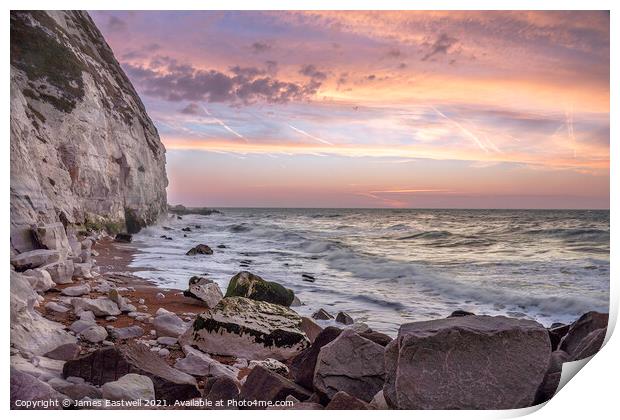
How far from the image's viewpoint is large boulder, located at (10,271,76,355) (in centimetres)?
367

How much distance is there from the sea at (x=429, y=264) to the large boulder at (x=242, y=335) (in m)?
0.92

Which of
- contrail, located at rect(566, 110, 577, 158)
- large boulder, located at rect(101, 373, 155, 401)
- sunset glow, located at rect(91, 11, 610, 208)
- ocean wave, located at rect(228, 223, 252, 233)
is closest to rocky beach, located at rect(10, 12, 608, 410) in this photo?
large boulder, located at rect(101, 373, 155, 401)

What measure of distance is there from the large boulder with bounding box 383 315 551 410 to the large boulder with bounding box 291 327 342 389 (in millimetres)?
565

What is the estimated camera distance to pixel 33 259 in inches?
161

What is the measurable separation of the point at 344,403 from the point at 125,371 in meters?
1.56

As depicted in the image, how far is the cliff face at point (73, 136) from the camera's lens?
410cm

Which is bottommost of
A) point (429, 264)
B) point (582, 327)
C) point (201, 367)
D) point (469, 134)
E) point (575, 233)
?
point (201, 367)

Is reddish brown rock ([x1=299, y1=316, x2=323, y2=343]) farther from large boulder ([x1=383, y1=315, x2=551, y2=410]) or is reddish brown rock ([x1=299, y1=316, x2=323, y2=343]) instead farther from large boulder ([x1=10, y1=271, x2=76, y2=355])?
large boulder ([x1=10, y1=271, x2=76, y2=355])

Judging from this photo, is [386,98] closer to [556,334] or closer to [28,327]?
[556,334]

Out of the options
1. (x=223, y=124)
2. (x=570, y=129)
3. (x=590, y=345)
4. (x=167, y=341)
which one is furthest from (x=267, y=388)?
(x=570, y=129)

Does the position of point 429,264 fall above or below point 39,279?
above

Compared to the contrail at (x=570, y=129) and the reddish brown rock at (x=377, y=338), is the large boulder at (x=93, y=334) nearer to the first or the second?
the reddish brown rock at (x=377, y=338)
